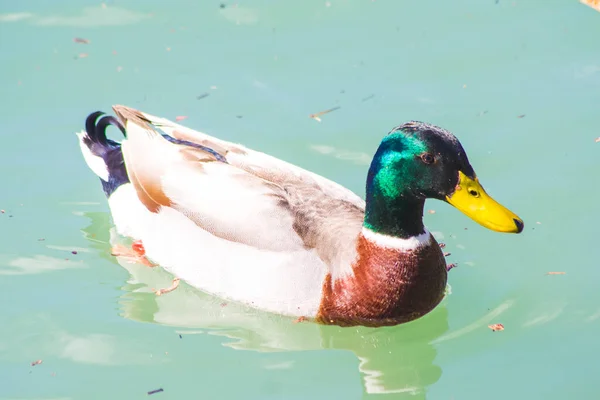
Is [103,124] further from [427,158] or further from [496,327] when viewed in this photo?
[496,327]

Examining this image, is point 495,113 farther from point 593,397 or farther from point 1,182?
point 1,182

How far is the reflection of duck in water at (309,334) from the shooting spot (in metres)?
5.12

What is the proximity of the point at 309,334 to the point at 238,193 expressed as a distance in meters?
0.89

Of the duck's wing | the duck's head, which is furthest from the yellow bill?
the duck's wing

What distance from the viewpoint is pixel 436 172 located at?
4812 millimetres

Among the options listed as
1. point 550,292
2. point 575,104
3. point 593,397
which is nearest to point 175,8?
point 575,104

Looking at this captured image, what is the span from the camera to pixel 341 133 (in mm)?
7215

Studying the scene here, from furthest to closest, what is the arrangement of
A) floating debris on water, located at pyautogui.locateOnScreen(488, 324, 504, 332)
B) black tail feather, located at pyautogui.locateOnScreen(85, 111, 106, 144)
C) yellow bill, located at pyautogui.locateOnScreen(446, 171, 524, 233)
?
black tail feather, located at pyautogui.locateOnScreen(85, 111, 106, 144), floating debris on water, located at pyautogui.locateOnScreen(488, 324, 504, 332), yellow bill, located at pyautogui.locateOnScreen(446, 171, 524, 233)

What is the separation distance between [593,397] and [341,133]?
3.01 meters

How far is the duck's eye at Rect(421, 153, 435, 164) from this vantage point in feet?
15.8

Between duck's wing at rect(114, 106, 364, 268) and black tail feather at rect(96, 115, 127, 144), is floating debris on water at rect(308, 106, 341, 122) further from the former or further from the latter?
black tail feather at rect(96, 115, 127, 144)

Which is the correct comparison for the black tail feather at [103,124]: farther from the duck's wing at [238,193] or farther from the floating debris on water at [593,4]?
the floating debris on water at [593,4]

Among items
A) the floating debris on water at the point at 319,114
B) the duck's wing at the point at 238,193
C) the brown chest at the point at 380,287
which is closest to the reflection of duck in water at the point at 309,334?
the brown chest at the point at 380,287

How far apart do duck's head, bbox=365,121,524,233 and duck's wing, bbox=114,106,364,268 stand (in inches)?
21.1
